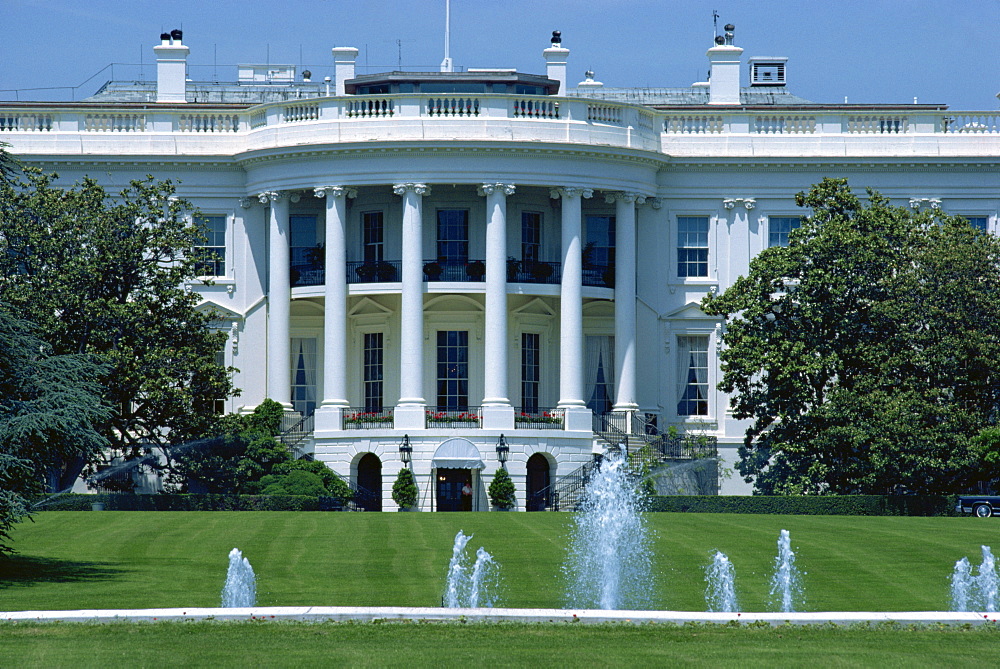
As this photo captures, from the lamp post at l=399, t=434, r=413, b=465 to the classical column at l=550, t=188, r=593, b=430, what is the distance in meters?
4.99

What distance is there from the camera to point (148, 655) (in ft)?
68.2

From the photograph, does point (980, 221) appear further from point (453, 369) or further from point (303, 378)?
point (303, 378)

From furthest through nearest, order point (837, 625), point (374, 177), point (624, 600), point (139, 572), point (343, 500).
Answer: point (374, 177) → point (343, 500) → point (139, 572) → point (624, 600) → point (837, 625)

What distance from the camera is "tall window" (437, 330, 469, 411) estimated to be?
182 ft

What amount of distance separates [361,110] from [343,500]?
12.8 metres

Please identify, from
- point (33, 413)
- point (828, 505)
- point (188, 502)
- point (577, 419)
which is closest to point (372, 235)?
point (577, 419)

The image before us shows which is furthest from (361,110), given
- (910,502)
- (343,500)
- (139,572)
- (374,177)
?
(139,572)

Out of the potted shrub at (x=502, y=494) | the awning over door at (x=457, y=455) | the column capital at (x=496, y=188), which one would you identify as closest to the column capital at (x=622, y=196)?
the column capital at (x=496, y=188)

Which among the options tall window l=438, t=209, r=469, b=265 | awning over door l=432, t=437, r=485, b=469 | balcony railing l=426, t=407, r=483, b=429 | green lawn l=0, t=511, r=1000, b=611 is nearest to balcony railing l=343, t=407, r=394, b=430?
balcony railing l=426, t=407, r=483, b=429

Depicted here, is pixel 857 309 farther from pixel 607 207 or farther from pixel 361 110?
pixel 361 110

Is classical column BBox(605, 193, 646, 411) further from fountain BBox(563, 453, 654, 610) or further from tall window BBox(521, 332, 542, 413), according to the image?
fountain BBox(563, 453, 654, 610)

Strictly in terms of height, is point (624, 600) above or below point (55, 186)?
below

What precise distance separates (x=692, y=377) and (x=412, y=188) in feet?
38.4

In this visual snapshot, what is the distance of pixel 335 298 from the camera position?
53.5 m
